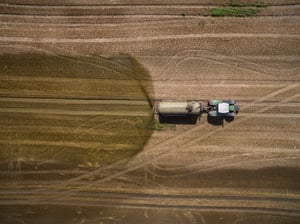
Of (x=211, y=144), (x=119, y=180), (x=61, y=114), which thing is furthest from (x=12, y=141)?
(x=211, y=144)

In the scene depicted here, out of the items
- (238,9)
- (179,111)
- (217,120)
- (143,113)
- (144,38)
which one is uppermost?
(238,9)

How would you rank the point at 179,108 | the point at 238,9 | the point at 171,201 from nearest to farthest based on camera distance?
the point at 179,108 < the point at 238,9 < the point at 171,201

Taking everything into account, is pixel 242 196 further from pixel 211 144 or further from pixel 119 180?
pixel 119 180

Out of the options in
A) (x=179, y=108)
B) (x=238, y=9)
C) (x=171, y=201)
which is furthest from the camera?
(x=171, y=201)

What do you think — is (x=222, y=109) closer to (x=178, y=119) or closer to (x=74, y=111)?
(x=178, y=119)

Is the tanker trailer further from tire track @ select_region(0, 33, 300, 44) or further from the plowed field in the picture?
tire track @ select_region(0, 33, 300, 44)

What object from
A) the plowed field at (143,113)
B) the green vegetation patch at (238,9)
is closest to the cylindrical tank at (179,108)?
the plowed field at (143,113)

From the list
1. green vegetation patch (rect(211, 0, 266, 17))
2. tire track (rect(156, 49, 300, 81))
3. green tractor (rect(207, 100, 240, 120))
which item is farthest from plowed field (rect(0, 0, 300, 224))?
green tractor (rect(207, 100, 240, 120))

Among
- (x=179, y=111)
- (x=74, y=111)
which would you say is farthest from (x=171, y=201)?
(x=74, y=111)
